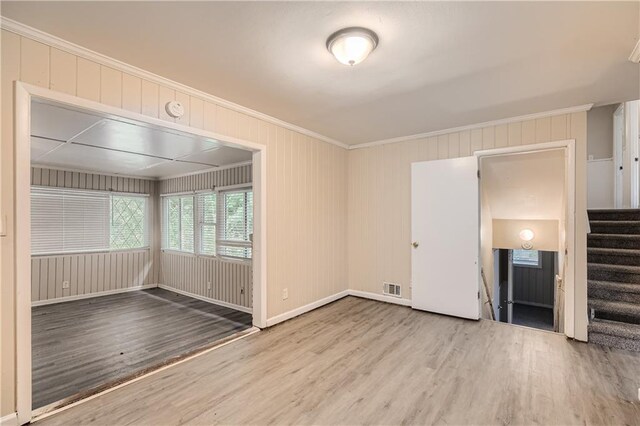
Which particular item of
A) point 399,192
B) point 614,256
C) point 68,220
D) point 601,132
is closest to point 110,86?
point 399,192

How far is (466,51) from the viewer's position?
7.05 ft

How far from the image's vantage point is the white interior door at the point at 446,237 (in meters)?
3.80

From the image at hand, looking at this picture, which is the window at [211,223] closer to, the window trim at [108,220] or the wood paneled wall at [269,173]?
the window trim at [108,220]

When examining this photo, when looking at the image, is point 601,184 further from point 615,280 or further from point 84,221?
point 84,221

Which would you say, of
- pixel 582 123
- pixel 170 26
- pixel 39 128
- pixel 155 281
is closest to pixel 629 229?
pixel 582 123

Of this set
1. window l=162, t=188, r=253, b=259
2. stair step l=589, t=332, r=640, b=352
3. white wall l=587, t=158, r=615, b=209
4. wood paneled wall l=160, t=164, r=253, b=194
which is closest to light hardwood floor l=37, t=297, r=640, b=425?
stair step l=589, t=332, r=640, b=352

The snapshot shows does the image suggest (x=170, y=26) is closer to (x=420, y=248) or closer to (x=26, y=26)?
(x=26, y=26)

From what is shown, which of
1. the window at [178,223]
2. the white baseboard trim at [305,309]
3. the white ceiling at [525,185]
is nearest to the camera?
the white baseboard trim at [305,309]

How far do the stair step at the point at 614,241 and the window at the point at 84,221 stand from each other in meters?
8.00

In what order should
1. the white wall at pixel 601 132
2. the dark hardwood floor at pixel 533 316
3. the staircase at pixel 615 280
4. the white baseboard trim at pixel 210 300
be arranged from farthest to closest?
1. the dark hardwood floor at pixel 533 316
2. the white wall at pixel 601 132
3. the white baseboard trim at pixel 210 300
4. the staircase at pixel 615 280

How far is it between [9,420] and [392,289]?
4055mm

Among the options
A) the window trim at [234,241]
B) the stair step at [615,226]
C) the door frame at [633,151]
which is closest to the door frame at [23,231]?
the window trim at [234,241]

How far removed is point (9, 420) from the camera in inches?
71.4

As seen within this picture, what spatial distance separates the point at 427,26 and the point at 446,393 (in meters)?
2.59
